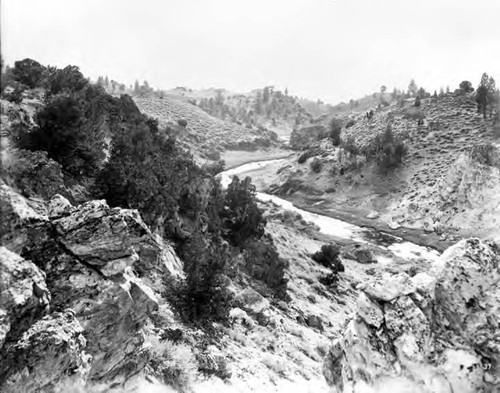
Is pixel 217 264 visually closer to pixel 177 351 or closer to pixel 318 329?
pixel 177 351

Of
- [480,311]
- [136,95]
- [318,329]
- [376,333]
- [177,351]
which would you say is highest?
[136,95]

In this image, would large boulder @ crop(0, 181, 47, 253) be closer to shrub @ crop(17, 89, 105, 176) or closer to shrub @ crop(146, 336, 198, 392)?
shrub @ crop(146, 336, 198, 392)

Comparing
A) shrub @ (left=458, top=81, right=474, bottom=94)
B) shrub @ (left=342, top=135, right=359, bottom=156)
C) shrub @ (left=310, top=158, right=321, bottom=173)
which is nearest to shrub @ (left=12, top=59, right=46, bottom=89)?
shrub @ (left=342, top=135, right=359, bottom=156)

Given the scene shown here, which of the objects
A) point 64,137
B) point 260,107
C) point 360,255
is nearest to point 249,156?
point 260,107

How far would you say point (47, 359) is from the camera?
4.78m

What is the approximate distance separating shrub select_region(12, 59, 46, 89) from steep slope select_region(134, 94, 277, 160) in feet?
158

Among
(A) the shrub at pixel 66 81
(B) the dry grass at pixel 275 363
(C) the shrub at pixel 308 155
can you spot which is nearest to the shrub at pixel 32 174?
(B) the dry grass at pixel 275 363

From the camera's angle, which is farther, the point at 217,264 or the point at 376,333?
the point at 217,264

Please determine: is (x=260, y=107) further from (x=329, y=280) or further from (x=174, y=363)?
(x=174, y=363)

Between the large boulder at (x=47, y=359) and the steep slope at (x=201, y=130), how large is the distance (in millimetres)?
61168

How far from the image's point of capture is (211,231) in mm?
15984

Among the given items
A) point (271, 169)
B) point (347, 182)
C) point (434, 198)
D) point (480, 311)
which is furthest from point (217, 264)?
point (271, 169)

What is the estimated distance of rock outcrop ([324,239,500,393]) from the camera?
20.4 feet

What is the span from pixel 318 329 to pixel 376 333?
23.0ft
